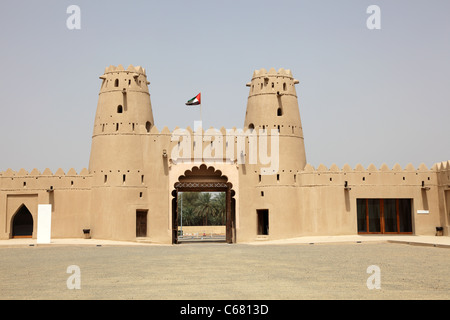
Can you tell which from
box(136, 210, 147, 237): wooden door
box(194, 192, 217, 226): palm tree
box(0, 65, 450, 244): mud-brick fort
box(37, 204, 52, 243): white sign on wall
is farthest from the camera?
box(194, 192, 217, 226): palm tree

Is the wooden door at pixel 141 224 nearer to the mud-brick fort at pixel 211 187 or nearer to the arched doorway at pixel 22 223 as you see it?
the mud-brick fort at pixel 211 187

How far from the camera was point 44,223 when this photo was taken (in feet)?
89.0

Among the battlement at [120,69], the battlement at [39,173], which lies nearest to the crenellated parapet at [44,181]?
the battlement at [39,173]

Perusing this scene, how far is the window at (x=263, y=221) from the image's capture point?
30.4 meters

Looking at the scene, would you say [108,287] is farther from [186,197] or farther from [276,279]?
[186,197]

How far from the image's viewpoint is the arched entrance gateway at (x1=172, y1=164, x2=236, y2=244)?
1150 inches

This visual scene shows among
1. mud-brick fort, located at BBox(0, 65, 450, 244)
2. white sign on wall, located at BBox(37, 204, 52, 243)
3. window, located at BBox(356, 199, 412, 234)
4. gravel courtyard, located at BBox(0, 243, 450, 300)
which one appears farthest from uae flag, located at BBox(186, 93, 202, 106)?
gravel courtyard, located at BBox(0, 243, 450, 300)

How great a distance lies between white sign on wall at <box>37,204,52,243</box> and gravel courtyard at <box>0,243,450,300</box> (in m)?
8.69

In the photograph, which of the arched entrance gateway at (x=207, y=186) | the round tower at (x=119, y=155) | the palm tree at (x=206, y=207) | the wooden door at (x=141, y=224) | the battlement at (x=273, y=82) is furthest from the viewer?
the palm tree at (x=206, y=207)

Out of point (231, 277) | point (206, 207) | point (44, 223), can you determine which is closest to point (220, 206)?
point (206, 207)

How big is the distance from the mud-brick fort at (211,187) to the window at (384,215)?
61 millimetres

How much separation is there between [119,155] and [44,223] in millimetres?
5664

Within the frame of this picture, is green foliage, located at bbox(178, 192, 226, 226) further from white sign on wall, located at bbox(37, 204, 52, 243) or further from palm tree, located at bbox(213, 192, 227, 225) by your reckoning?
white sign on wall, located at bbox(37, 204, 52, 243)

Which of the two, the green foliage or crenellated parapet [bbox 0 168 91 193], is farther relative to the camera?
the green foliage
